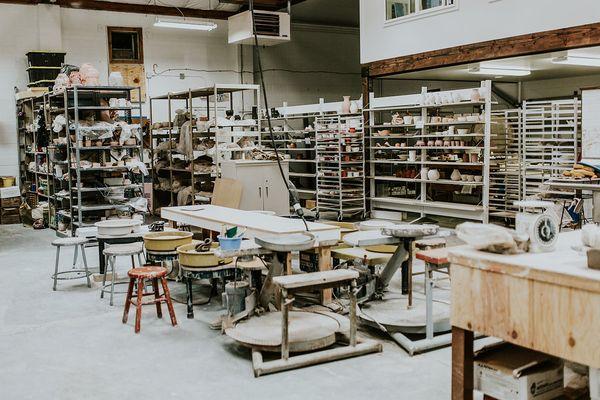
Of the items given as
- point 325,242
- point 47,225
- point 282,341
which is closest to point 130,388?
point 282,341

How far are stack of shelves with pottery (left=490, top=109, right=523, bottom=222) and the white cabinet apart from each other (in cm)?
341

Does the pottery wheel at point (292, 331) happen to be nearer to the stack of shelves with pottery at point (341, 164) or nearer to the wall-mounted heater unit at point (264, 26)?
the stack of shelves with pottery at point (341, 164)

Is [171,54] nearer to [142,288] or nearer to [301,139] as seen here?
[301,139]

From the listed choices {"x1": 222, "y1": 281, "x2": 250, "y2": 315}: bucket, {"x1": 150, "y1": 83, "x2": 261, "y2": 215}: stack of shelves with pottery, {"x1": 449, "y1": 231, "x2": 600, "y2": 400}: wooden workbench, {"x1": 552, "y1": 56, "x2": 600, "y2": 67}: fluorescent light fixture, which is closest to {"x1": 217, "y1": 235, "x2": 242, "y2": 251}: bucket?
{"x1": 222, "y1": 281, "x2": 250, "y2": 315}: bucket

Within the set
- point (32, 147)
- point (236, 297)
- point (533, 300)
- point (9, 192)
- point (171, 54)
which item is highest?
point (171, 54)

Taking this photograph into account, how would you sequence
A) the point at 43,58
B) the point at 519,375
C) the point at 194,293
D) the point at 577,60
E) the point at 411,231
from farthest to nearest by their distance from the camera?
the point at 43,58 < the point at 577,60 < the point at 194,293 < the point at 411,231 < the point at 519,375

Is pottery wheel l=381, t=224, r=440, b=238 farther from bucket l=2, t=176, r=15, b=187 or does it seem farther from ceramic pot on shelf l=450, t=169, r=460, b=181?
bucket l=2, t=176, r=15, b=187

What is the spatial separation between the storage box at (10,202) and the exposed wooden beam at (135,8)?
4.04m

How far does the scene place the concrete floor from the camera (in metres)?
4.01

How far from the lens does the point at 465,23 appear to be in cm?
977

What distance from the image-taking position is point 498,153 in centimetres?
1045

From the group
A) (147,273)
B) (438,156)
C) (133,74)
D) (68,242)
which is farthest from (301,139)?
(147,273)

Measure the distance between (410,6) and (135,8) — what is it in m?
6.50

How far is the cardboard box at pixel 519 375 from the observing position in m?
2.52
